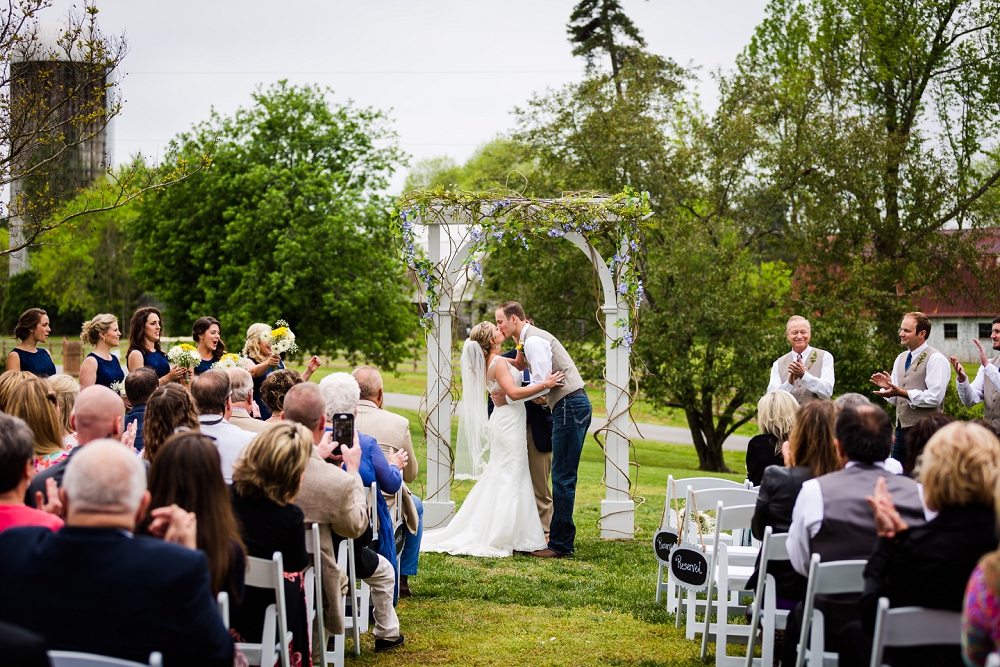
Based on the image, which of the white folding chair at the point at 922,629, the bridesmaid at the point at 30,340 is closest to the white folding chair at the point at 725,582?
the white folding chair at the point at 922,629

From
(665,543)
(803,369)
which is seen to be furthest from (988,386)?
(665,543)

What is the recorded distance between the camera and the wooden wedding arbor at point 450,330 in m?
7.73

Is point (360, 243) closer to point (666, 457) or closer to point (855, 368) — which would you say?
point (666, 457)

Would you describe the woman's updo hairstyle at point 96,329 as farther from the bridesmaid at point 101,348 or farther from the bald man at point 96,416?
the bald man at point 96,416

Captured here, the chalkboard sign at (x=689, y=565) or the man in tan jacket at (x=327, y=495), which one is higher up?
the man in tan jacket at (x=327, y=495)

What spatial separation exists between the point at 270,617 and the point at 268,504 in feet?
1.38

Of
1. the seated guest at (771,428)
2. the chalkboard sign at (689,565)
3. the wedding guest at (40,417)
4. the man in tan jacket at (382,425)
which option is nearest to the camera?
the wedding guest at (40,417)

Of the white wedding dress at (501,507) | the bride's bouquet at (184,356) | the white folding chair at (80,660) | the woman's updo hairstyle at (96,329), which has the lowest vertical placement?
the white wedding dress at (501,507)

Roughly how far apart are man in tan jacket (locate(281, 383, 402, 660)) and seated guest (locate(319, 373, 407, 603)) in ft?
1.86

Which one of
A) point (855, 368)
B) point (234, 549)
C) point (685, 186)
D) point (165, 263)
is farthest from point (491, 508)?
point (165, 263)

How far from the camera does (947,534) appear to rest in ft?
9.13

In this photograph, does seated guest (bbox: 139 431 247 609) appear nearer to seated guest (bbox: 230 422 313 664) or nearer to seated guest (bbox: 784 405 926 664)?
seated guest (bbox: 230 422 313 664)

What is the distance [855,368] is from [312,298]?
11626 millimetres

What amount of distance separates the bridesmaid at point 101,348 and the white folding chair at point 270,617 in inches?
151
